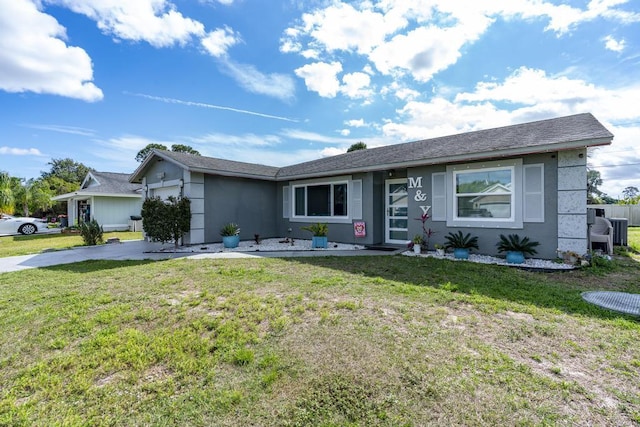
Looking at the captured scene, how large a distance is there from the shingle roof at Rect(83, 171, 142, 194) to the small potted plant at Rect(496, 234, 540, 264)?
19419mm

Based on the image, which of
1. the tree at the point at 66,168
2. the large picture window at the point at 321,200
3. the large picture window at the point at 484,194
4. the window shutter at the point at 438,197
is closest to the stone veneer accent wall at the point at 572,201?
the large picture window at the point at 484,194

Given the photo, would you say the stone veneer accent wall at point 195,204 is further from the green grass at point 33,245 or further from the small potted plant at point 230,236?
A: the green grass at point 33,245

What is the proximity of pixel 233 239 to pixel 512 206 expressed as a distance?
8.33m

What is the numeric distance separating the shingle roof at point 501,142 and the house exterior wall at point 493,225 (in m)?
0.50

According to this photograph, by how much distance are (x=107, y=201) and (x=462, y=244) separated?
2134cm

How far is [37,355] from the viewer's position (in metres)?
2.96

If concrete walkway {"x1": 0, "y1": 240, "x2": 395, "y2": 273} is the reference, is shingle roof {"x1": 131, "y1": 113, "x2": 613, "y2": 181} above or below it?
above

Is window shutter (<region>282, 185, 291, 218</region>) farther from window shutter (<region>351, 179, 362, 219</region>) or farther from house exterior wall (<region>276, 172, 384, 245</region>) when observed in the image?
window shutter (<region>351, 179, 362, 219</region>)

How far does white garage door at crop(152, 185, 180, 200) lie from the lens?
37.0 feet

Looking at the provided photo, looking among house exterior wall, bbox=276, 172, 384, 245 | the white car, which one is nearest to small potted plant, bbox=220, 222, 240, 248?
house exterior wall, bbox=276, 172, 384, 245

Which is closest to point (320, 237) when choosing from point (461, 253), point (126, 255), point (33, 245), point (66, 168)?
point (461, 253)

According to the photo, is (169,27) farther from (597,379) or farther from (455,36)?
(597,379)

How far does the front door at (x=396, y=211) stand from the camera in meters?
9.84

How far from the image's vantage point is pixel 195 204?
10.6m
